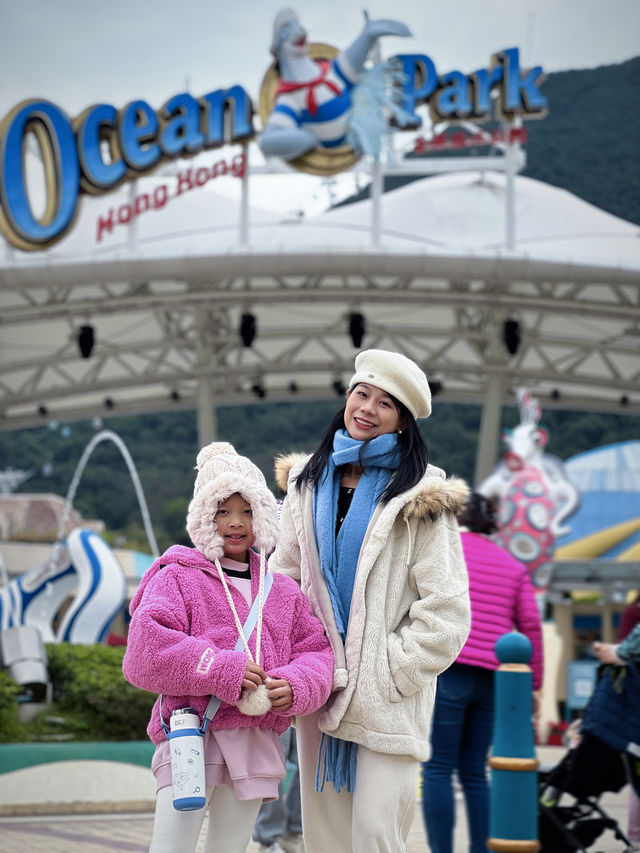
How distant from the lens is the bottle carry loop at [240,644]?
11.0ft

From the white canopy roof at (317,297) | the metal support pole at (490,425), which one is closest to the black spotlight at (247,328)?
the white canopy roof at (317,297)

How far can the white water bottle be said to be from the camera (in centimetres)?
320

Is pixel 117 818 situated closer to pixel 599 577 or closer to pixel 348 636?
pixel 348 636

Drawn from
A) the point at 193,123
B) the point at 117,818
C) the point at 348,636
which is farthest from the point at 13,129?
the point at 348,636

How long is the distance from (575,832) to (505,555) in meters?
1.22

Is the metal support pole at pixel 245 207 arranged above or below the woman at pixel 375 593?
above

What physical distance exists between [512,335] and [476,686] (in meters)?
15.4

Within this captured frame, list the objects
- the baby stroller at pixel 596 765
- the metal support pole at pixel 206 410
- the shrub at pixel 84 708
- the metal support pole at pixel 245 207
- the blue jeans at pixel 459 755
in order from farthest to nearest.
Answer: the metal support pole at pixel 206 410, the metal support pole at pixel 245 207, the shrub at pixel 84 708, the baby stroller at pixel 596 765, the blue jeans at pixel 459 755

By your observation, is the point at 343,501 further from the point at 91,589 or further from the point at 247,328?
the point at 247,328

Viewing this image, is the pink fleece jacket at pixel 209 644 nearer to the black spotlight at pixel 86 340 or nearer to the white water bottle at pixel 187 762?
the white water bottle at pixel 187 762

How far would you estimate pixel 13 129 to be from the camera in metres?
17.7

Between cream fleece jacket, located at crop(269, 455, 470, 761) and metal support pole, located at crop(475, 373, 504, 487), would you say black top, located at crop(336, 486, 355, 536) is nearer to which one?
cream fleece jacket, located at crop(269, 455, 470, 761)

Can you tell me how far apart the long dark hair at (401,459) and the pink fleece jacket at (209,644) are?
1.24 ft

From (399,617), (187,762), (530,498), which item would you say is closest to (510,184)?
(530,498)
